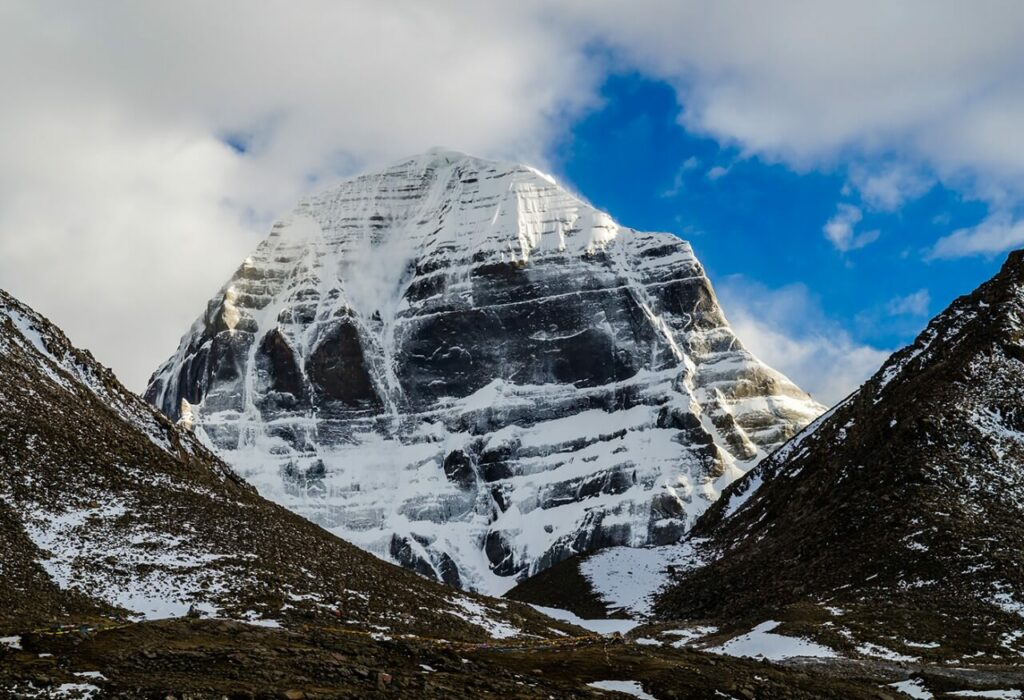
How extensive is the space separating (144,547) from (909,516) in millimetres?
50592

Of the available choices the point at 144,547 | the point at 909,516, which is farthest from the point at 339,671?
the point at 909,516

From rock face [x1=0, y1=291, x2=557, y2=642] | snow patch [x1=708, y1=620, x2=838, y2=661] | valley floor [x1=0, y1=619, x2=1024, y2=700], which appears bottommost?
valley floor [x1=0, y1=619, x2=1024, y2=700]

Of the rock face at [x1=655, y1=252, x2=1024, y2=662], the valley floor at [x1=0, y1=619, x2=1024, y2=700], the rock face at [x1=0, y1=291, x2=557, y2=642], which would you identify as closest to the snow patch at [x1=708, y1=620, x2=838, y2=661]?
the rock face at [x1=655, y1=252, x2=1024, y2=662]

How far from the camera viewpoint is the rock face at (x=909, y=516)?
64.3m

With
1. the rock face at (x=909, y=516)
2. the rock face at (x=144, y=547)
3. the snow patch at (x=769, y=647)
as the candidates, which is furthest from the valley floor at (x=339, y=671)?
the rock face at (x=909, y=516)

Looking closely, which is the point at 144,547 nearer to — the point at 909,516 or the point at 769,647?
the point at 769,647

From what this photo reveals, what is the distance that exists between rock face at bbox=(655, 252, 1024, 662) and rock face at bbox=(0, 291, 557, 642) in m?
19.8

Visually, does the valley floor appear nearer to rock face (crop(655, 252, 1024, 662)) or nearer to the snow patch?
the snow patch

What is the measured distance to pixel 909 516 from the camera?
8019 cm

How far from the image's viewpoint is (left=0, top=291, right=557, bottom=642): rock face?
164 feet

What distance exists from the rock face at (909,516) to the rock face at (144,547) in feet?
65.1

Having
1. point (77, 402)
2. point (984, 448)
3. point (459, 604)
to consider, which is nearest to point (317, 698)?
point (459, 604)

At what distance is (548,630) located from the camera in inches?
2511

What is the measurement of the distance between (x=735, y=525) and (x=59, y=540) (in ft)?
233
